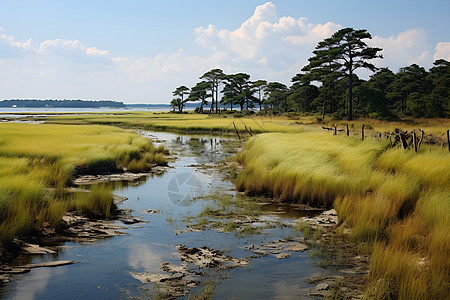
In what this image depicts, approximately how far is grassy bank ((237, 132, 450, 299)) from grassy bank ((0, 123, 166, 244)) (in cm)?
705

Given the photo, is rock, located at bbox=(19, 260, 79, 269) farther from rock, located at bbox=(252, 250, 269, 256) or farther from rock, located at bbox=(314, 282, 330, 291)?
rock, located at bbox=(314, 282, 330, 291)

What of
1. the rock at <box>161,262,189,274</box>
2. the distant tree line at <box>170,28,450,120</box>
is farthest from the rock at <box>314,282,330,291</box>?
the distant tree line at <box>170,28,450,120</box>

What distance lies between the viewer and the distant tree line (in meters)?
55.7

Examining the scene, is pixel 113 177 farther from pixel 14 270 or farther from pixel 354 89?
pixel 354 89

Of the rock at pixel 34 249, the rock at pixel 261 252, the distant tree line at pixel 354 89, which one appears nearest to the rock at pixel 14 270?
the rock at pixel 34 249

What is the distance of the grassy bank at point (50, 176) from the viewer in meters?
10.2

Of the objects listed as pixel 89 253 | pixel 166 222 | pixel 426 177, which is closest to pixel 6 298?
pixel 89 253

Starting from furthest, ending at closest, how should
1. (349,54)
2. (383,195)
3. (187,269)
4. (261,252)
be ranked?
(349,54) → (383,195) → (261,252) → (187,269)

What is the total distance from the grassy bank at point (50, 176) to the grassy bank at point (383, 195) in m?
7.05

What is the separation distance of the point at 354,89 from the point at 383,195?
62.0 m

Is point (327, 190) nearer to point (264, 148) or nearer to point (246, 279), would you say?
point (246, 279)

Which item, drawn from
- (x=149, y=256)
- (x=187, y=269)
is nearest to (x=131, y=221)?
(x=149, y=256)

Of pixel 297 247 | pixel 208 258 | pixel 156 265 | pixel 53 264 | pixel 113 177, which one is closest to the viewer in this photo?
pixel 53 264

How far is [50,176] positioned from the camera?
16.7 meters
